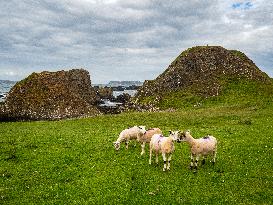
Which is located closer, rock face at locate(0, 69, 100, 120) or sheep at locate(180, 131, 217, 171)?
sheep at locate(180, 131, 217, 171)

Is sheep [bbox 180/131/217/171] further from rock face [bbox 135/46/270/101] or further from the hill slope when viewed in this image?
rock face [bbox 135/46/270/101]

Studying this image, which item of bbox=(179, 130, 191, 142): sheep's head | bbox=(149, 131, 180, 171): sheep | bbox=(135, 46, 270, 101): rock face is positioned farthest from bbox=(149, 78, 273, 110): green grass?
bbox=(149, 131, 180, 171): sheep

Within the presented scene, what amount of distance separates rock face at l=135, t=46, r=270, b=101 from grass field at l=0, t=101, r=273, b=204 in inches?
2359

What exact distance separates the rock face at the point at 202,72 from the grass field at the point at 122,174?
59921 millimetres

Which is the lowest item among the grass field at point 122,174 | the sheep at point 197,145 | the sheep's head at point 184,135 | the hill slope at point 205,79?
the grass field at point 122,174

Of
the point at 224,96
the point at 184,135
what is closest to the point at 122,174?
the point at 184,135

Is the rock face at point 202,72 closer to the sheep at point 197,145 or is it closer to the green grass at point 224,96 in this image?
the green grass at point 224,96

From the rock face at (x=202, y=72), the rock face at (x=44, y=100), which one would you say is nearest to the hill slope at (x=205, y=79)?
the rock face at (x=202, y=72)

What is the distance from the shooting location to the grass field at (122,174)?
1917 centimetres

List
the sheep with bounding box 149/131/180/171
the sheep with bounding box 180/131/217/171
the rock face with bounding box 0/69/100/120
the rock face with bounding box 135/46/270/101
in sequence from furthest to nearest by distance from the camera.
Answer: the rock face with bounding box 135/46/270/101, the rock face with bounding box 0/69/100/120, the sheep with bounding box 180/131/217/171, the sheep with bounding box 149/131/180/171

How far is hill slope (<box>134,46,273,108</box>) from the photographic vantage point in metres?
87.3

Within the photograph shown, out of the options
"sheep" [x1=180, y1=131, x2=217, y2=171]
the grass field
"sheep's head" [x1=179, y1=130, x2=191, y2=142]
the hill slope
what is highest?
the hill slope

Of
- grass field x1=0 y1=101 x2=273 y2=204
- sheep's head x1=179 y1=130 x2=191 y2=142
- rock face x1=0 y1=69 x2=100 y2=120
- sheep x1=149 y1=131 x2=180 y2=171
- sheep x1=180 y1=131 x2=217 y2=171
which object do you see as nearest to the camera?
grass field x1=0 y1=101 x2=273 y2=204

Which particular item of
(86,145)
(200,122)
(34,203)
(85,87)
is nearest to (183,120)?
(200,122)
